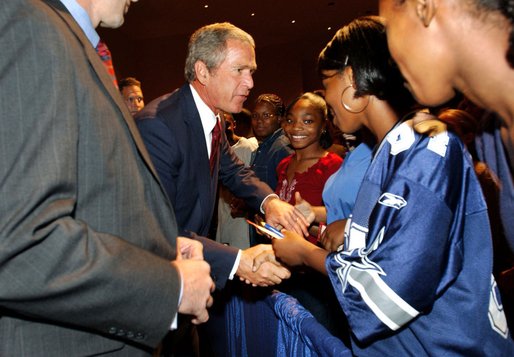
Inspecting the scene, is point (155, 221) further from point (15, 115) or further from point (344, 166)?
point (344, 166)

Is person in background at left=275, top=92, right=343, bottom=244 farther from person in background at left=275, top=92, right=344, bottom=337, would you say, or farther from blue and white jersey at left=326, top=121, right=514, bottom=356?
blue and white jersey at left=326, top=121, right=514, bottom=356

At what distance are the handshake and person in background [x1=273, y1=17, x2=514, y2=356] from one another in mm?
384

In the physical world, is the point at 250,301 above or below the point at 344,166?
below

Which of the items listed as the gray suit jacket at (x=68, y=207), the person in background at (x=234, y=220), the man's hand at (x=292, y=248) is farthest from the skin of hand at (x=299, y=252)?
the person in background at (x=234, y=220)

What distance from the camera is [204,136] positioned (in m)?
2.15

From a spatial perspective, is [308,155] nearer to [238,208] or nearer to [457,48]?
[238,208]

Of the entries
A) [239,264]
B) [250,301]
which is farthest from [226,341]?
[239,264]

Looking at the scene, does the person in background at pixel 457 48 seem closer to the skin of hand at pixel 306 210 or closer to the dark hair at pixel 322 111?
the skin of hand at pixel 306 210

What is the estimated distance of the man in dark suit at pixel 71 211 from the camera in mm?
815

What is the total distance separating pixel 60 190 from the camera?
0.85 m

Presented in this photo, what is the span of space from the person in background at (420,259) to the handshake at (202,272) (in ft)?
1.26

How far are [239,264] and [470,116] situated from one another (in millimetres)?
1265

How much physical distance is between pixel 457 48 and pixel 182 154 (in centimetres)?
135

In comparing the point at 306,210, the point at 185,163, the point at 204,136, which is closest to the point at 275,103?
the point at 306,210
